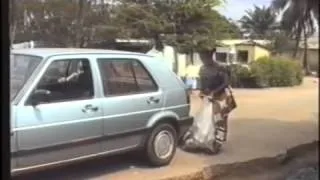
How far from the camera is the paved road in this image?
129 centimetres

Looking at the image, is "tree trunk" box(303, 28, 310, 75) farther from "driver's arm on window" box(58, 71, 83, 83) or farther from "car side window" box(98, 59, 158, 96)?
"driver's arm on window" box(58, 71, 83, 83)

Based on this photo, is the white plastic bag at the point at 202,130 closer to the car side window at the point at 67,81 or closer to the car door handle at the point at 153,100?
the car door handle at the point at 153,100

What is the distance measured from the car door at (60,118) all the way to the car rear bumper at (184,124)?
262 mm

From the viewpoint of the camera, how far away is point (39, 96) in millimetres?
1123

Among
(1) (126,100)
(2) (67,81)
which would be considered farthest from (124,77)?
(2) (67,81)

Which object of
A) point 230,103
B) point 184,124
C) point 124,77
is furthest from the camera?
point 230,103

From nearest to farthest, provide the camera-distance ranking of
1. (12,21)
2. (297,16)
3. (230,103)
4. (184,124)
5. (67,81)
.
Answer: (12,21)
(67,81)
(184,124)
(230,103)
(297,16)

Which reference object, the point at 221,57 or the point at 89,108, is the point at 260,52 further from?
the point at 89,108

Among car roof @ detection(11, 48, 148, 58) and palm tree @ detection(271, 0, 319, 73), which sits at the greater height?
palm tree @ detection(271, 0, 319, 73)

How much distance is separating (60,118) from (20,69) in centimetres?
15

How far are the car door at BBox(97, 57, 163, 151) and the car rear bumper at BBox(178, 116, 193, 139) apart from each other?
0.35ft

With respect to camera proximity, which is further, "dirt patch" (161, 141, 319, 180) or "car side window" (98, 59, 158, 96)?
"dirt patch" (161, 141, 319, 180)

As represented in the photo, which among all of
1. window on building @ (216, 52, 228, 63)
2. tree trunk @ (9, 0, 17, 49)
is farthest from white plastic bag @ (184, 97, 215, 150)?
tree trunk @ (9, 0, 17, 49)

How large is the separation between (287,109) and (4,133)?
3.21 ft
